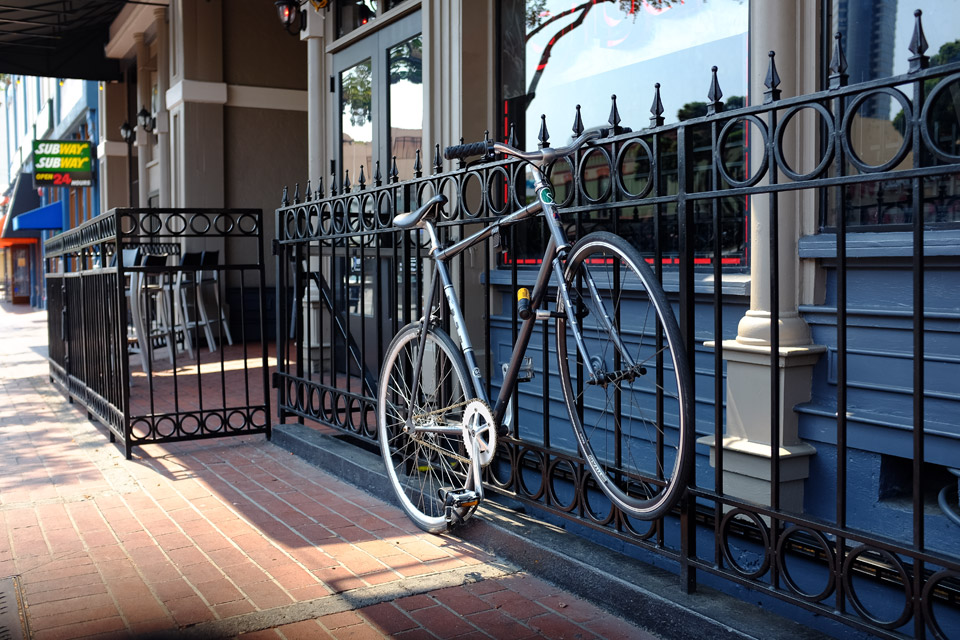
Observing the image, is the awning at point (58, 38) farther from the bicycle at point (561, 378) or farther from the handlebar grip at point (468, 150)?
the handlebar grip at point (468, 150)

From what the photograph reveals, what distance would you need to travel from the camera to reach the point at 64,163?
21.0m

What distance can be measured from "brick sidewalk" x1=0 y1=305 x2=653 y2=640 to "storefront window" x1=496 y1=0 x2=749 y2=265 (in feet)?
5.31

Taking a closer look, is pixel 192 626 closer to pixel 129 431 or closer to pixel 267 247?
pixel 129 431

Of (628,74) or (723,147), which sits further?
(628,74)

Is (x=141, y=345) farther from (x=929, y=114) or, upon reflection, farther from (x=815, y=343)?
(x=929, y=114)

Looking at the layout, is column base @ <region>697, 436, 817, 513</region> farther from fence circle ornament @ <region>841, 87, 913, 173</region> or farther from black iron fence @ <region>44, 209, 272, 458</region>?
black iron fence @ <region>44, 209, 272, 458</region>

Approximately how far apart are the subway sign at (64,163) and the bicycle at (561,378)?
1947 centimetres

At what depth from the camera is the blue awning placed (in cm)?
2859

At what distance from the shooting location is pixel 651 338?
4352 mm

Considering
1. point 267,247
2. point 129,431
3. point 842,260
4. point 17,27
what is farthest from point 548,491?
point 17,27

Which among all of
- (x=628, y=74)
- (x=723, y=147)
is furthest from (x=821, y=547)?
(x=628, y=74)

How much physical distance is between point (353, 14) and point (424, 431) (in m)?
5.61

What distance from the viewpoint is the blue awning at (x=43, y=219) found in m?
28.6

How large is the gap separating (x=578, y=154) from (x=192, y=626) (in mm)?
2000
